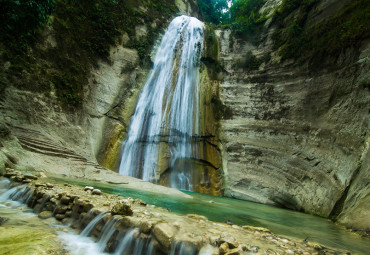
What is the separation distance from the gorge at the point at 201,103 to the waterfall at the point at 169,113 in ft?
0.22

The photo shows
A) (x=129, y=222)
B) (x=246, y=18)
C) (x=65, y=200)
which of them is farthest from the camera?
(x=246, y=18)

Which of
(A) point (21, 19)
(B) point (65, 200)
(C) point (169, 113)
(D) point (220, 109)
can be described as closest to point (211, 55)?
(D) point (220, 109)

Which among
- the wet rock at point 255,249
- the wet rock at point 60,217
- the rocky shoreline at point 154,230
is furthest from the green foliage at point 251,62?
the wet rock at point 60,217

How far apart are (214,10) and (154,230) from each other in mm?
29476

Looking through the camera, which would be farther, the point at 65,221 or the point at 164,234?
the point at 65,221

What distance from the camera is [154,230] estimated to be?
2734 mm

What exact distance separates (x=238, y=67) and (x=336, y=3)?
612cm

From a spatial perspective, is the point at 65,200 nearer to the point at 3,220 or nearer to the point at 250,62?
the point at 3,220

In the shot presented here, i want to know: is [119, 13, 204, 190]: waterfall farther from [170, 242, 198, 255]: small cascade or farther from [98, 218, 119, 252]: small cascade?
[170, 242, 198, 255]: small cascade

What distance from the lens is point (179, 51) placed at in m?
15.8

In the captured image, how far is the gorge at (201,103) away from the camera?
7891 millimetres

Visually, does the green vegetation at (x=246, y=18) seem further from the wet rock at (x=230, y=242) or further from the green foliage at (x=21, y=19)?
the wet rock at (x=230, y=242)

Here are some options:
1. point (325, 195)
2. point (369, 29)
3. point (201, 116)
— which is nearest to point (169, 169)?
point (201, 116)

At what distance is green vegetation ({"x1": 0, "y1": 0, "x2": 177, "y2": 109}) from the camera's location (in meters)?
8.88
